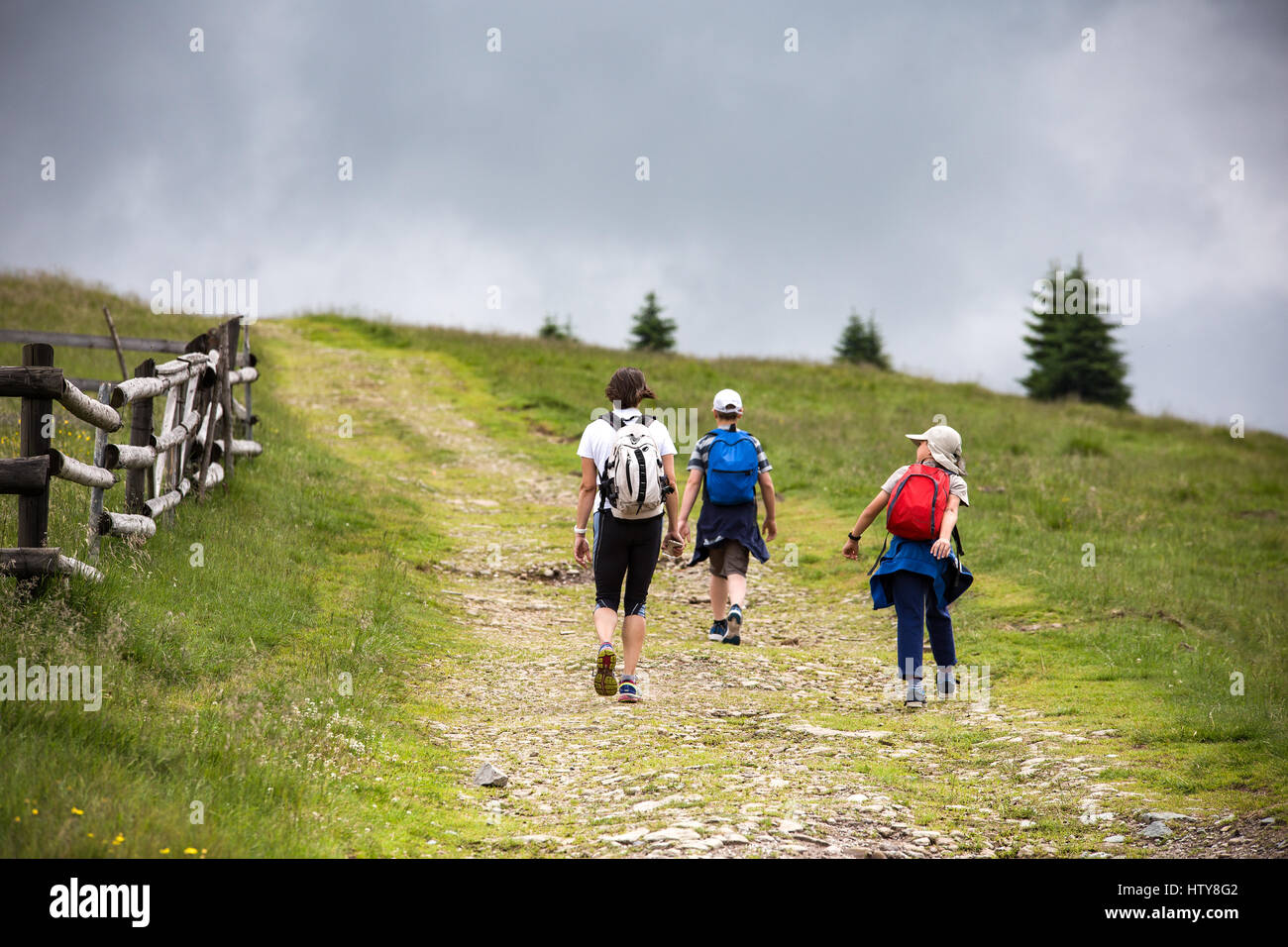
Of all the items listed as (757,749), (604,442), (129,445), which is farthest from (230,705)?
(129,445)

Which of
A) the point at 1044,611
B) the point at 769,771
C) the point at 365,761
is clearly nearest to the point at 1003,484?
the point at 1044,611

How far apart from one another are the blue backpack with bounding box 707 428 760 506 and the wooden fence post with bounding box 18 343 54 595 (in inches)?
221

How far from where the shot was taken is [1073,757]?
6.97 m

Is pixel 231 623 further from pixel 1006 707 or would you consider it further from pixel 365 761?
pixel 1006 707

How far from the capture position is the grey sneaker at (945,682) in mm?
8742

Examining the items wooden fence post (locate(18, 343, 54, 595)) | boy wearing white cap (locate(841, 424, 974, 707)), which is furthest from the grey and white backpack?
wooden fence post (locate(18, 343, 54, 595))

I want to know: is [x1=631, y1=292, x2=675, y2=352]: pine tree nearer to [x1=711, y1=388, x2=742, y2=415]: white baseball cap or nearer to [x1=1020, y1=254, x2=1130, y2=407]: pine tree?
[x1=1020, y1=254, x2=1130, y2=407]: pine tree

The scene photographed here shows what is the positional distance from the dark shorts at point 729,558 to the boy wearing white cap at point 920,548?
1.85 metres

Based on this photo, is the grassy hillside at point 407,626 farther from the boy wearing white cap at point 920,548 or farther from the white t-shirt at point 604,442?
the white t-shirt at point 604,442

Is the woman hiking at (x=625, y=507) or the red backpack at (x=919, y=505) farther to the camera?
the red backpack at (x=919, y=505)

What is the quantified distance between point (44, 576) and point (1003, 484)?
15421mm

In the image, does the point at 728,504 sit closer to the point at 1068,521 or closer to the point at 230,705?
the point at 230,705

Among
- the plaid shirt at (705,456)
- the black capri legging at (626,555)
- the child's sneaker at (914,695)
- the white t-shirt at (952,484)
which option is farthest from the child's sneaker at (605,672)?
the plaid shirt at (705,456)

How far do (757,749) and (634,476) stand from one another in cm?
206
